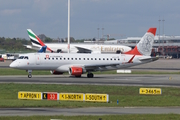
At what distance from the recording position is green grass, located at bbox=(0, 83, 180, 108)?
27750 mm

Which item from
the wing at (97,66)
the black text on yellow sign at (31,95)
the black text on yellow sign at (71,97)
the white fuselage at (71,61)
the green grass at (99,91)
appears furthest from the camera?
the wing at (97,66)

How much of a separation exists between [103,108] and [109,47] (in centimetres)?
9868

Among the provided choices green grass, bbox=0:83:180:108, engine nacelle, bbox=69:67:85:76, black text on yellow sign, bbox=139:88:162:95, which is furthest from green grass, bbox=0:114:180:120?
engine nacelle, bbox=69:67:85:76

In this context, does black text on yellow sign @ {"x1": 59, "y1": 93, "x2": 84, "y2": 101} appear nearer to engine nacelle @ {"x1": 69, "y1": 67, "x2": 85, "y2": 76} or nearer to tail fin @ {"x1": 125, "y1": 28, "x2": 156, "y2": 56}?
engine nacelle @ {"x1": 69, "y1": 67, "x2": 85, "y2": 76}

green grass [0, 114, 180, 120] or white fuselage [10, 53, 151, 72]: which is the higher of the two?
white fuselage [10, 53, 151, 72]

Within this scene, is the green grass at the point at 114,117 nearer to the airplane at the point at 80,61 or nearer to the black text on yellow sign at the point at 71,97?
the black text on yellow sign at the point at 71,97

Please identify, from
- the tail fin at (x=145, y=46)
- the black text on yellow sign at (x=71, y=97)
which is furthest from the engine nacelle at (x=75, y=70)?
the black text on yellow sign at (x=71, y=97)

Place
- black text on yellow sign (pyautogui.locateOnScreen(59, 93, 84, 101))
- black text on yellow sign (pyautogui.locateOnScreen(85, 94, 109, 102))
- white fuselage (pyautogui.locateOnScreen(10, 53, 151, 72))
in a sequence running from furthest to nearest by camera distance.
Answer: white fuselage (pyautogui.locateOnScreen(10, 53, 151, 72)) < black text on yellow sign (pyautogui.locateOnScreen(59, 93, 84, 101)) < black text on yellow sign (pyautogui.locateOnScreen(85, 94, 109, 102))

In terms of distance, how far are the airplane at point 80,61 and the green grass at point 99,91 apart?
40.0ft

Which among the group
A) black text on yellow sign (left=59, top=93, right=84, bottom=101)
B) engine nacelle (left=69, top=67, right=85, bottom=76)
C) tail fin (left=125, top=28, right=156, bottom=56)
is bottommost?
black text on yellow sign (left=59, top=93, right=84, bottom=101)

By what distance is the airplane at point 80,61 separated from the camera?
54.2m

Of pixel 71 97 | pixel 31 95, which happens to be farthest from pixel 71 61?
pixel 71 97

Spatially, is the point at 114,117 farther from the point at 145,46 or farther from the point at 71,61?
the point at 145,46

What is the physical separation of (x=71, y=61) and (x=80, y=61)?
1465 millimetres
